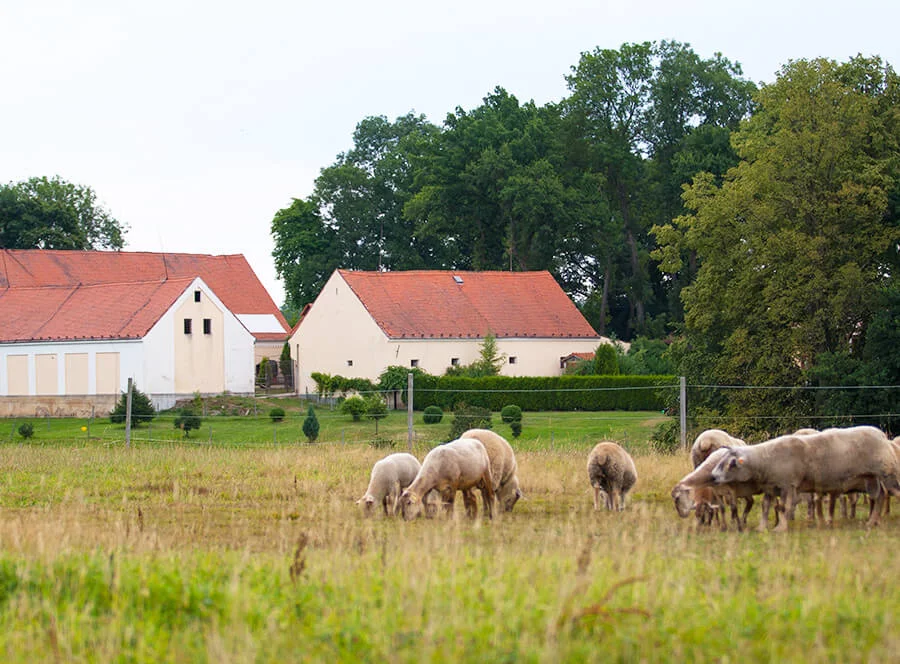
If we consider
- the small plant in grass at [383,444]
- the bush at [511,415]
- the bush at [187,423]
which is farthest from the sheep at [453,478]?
the bush at [511,415]

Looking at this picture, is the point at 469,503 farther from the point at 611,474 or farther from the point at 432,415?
the point at 432,415

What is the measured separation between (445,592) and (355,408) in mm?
33177

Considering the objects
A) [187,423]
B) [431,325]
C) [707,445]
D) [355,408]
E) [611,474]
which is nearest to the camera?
[611,474]

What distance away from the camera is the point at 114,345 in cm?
5006

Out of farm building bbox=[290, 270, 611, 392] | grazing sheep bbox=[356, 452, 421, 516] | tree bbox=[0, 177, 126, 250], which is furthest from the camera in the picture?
tree bbox=[0, 177, 126, 250]

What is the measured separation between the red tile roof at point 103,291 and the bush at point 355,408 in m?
11.3

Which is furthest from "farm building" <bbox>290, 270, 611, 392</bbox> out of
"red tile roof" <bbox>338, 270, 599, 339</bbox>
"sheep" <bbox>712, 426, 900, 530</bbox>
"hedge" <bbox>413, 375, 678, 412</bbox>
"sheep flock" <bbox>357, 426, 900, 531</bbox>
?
"sheep" <bbox>712, 426, 900, 530</bbox>

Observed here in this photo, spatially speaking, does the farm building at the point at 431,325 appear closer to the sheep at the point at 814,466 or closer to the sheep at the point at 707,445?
the sheep at the point at 707,445

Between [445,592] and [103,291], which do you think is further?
[103,291]

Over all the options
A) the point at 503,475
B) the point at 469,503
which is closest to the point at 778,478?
the point at 503,475

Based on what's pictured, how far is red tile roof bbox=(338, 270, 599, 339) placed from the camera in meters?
56.5

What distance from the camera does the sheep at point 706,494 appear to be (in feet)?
48.3

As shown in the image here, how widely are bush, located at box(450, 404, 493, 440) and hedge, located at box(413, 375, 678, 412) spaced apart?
13884mm

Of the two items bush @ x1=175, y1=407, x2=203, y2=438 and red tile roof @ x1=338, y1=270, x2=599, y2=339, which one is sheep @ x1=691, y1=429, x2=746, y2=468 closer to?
bush @ x1=175, y1=407, x2=203, y2=438
